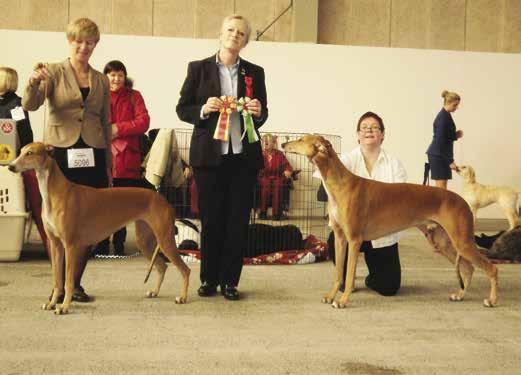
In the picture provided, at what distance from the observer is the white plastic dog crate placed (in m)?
5.20

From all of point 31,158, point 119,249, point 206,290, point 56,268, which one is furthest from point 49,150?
point 119,249

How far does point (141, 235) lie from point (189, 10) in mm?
6907

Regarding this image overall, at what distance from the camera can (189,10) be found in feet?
34.0

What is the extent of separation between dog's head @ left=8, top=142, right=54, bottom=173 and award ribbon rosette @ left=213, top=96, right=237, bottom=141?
3.05ft

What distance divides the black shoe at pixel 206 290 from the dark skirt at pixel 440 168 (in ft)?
15.5

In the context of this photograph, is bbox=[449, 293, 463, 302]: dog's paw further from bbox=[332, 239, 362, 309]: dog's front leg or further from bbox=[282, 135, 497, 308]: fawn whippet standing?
bbox=[332, 239, 362, 309]: dog's front leg

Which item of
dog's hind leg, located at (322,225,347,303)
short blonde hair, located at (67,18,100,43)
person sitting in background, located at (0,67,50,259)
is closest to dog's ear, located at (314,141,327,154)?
dog's hind leg, located at (322,225,347,303)

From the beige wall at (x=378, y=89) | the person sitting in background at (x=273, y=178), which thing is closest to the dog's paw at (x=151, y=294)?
the person sitting in background at (x=273, y=178)

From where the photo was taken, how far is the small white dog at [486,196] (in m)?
7.83

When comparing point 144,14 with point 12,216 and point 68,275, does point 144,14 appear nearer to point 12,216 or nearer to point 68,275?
point 12,216

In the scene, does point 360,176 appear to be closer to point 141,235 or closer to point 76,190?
point 141,235

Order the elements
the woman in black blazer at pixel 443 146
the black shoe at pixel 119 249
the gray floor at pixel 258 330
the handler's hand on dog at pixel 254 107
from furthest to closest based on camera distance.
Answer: the woman in black blazer at pixel 443 146 → the black shoe at pixel 119 249 → the handler's hand on dog at pixel 254 107 → the gray floor at pixel 258 330

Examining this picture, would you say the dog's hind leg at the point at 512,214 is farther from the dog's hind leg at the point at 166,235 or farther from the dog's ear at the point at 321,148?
the dog's hind leg at the point at 166,235

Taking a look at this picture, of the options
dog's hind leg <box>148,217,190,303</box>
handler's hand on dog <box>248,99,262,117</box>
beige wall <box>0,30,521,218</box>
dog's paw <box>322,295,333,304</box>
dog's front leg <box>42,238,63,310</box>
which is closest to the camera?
dog's front leg <box>42,238,63,310</box>
